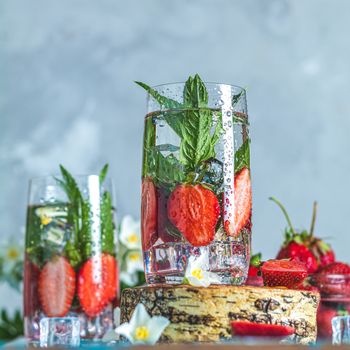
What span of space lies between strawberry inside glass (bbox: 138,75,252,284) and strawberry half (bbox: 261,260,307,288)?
0.03 meters

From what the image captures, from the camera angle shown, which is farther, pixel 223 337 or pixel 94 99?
pixel 94 99

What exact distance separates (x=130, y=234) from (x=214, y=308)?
83 cm

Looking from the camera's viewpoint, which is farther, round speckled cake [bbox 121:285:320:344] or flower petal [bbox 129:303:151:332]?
round speckled cake [bbox 121:285:320:344]

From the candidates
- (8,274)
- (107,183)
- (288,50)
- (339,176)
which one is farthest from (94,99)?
(107,183)

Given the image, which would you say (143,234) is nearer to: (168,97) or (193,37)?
(168,97)

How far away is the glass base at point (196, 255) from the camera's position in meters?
0.97

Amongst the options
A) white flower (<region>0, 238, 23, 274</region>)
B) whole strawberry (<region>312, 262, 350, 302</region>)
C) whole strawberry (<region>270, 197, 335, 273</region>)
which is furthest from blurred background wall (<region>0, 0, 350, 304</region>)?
whole strawberry (<region>312, 262, 350, 302</region>)

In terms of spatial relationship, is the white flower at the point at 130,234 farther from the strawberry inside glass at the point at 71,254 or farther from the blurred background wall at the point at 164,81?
the blurred background wall at the point at 164,81

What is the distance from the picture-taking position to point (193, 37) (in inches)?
183

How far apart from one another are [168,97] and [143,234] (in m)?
0.16

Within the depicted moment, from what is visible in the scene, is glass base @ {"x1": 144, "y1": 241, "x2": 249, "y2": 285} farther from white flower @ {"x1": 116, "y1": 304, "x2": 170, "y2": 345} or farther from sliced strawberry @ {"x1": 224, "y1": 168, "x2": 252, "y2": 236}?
white flower @ {"x1": 116, "y1": 304, "x2": 170, "y2": 345}

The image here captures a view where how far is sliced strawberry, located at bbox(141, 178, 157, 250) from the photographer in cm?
99

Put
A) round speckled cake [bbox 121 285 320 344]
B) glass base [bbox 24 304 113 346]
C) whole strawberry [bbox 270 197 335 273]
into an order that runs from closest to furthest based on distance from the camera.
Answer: round speckled cake [bbox 121 285 320 344]
glass base [bbox 24 304 113 346]
whole strawberry [bbox 270 197 335 273]

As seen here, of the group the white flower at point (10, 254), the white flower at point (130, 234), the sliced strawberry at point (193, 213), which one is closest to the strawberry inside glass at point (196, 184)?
the sliced strawberry at point (193, 213)
